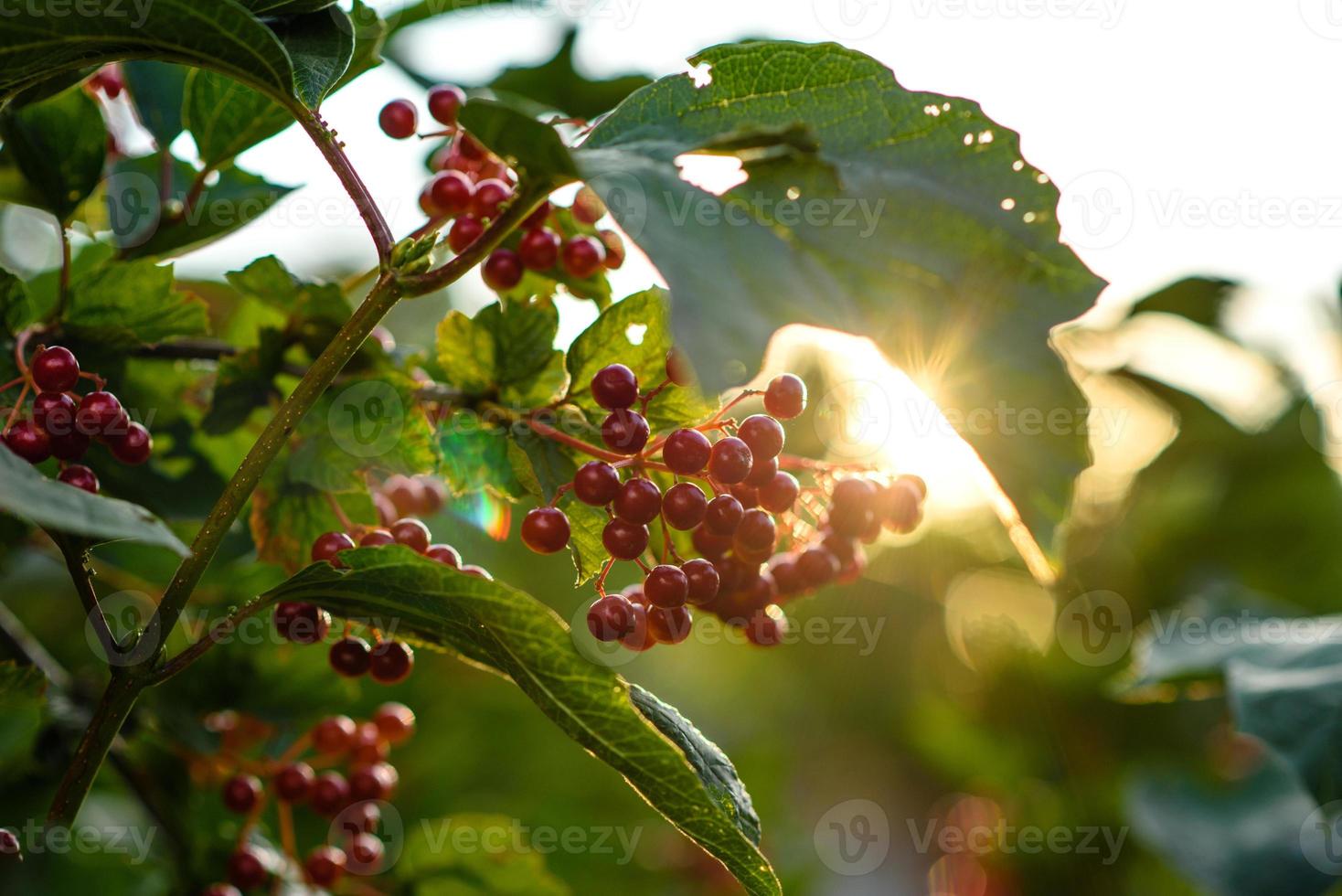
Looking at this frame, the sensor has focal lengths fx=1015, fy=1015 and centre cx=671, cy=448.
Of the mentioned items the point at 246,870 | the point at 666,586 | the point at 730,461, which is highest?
the point at 730,461

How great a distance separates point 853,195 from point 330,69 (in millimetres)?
365

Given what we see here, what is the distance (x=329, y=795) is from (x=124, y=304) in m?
0.56

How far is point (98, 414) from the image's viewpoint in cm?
72

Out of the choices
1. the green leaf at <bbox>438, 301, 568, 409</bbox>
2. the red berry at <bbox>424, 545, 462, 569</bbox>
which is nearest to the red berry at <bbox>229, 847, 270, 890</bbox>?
the red berry at <bbox>424, 545, 462, 569</bbox>

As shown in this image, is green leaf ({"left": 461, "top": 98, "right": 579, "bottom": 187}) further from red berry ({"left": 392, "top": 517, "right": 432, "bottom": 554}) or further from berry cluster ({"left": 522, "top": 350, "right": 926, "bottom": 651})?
red berry ({"left": 392, "top": 517, "right": 432, "bottom": 554})

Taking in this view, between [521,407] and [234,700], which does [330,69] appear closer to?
[521,407]

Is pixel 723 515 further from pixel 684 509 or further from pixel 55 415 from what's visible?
pixel 55 415

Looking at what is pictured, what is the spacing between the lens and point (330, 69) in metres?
0.69

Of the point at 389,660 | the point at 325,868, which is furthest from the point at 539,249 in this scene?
the point at 325,868

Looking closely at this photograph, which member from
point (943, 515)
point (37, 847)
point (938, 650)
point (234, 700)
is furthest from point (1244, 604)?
Answer: point (37, 847)

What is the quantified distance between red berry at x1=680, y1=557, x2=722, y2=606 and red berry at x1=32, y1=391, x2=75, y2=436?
17.9 inches

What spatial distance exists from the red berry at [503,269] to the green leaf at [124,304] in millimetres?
277

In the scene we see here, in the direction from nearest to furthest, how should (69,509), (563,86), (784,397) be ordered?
(69,509) → (784,397) → (563,86)

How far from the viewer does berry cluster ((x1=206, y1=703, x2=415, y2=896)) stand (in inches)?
42.6
